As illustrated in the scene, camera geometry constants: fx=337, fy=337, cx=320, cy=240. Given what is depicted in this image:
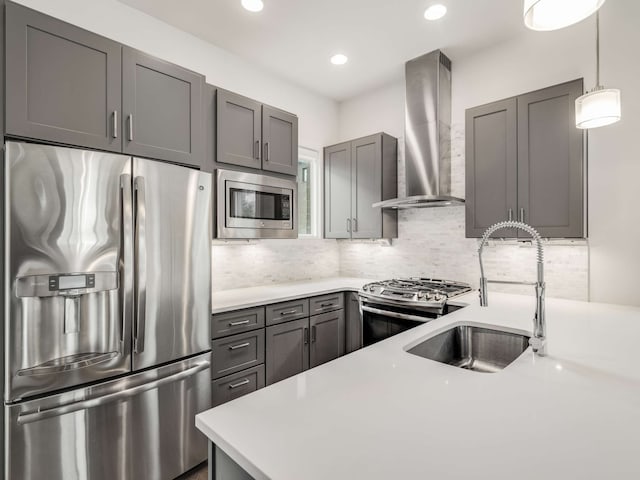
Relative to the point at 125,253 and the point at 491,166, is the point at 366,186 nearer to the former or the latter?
the point at 491,166

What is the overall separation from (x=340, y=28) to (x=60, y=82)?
1.94m

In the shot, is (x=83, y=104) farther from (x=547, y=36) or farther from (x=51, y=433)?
(x=547, y=36)

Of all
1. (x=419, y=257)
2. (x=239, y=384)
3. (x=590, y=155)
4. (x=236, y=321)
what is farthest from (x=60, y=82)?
(x=590, y=155)

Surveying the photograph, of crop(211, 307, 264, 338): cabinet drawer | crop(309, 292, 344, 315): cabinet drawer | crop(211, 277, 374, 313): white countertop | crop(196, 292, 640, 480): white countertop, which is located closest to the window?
crop(211, 277, 374, 313): white countertop

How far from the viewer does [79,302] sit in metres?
1.50

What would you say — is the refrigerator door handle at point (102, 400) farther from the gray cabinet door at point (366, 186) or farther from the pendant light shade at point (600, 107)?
the pendant light shade at point (600, 107)

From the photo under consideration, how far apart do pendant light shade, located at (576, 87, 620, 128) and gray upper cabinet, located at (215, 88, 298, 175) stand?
79.2 inches

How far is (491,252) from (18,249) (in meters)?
3.08

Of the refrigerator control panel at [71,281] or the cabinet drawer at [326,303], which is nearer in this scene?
the refrigerator control panel at [71,281]

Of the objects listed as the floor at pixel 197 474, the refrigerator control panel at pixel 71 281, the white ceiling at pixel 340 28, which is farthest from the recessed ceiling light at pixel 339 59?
the floor at pixel 197 474

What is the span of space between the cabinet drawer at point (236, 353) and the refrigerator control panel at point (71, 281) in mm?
860

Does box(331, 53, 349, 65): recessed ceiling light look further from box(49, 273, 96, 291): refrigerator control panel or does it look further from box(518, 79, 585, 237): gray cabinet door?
box(49, 273, 96, 291): refrigerator control panel

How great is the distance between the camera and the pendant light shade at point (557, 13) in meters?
1.16

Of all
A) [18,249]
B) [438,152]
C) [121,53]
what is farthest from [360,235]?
[18,249]
